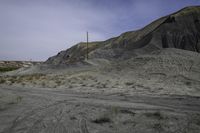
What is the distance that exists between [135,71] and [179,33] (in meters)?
29.9

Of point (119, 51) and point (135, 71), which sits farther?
point (119, 51)

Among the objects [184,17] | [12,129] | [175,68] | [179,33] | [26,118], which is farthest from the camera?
[184,17]

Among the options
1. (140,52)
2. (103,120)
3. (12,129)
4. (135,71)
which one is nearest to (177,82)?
(135,71)

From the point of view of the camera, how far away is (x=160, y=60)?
109ft

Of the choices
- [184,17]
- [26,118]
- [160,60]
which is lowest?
[26,118]

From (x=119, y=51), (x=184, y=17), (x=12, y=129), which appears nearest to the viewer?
(x=12, y=129)

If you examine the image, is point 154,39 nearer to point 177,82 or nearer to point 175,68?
point 175,68

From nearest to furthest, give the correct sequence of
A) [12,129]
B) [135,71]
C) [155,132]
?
[155,132]
[12,129]
[135,71]

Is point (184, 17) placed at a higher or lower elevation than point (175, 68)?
higher

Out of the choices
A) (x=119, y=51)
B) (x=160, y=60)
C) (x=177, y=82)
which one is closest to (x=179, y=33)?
(x=119, y=51)

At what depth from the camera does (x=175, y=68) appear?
28594 mm

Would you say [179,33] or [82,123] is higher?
[179,33]

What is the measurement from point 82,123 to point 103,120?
2.56 feet

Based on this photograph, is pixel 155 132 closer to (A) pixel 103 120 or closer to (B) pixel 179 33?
(A) pixel 103 120
